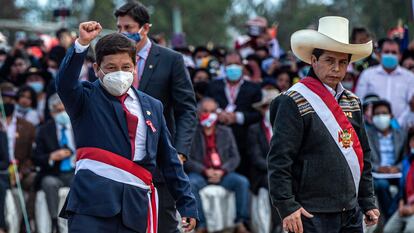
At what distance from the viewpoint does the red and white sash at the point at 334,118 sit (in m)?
6.87

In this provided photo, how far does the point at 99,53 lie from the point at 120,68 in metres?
0.17

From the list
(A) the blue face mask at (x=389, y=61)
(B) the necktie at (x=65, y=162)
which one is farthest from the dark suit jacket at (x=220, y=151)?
(A) the blue face mask at (x=389, y=61)

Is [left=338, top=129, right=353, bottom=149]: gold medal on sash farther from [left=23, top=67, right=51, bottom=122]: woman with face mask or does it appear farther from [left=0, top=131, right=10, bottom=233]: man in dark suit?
[left=23, top=67, right=51, bottom=122]: woman with face mask

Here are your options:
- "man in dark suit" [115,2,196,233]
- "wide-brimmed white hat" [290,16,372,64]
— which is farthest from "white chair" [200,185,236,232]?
"wide-brimmed white hat" [290,16,372,64]

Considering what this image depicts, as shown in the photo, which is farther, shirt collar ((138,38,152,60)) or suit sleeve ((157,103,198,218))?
shirt collar ((138,38,152,60))

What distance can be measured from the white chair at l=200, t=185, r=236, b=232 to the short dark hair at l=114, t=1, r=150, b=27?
536 cm

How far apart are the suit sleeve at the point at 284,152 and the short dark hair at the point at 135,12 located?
1.89 metres

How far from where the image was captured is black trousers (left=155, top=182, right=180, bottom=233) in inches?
309

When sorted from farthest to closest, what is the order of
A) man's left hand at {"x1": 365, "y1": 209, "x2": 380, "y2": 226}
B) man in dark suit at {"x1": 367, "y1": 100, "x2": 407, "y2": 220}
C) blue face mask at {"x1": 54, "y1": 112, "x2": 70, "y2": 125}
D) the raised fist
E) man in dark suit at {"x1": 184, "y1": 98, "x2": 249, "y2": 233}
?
blue face mask at {"x1": 54, "y1": 112, "x2": 70, "y2": 125} < man in dark suit at {"x1": 184, "y1": 98, "x2": 249, "y2": 233} < man in dark suit at {"x1": 367, "y1": 100, "x2": 407, "y2": 220} < man's left hand at {"x1": 365, "y1": 209, "x2": 380, "y2": 226} < the raised fist

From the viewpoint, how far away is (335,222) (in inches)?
271

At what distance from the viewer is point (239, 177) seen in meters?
13.6

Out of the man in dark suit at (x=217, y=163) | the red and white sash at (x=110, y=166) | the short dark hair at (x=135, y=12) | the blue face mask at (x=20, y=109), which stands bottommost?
the man in dark suit at (x=217, y=163)

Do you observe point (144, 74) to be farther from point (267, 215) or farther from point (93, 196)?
point (267, 215)

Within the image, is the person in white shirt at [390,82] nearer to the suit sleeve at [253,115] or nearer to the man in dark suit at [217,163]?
the suit sleeve at [253,115]
